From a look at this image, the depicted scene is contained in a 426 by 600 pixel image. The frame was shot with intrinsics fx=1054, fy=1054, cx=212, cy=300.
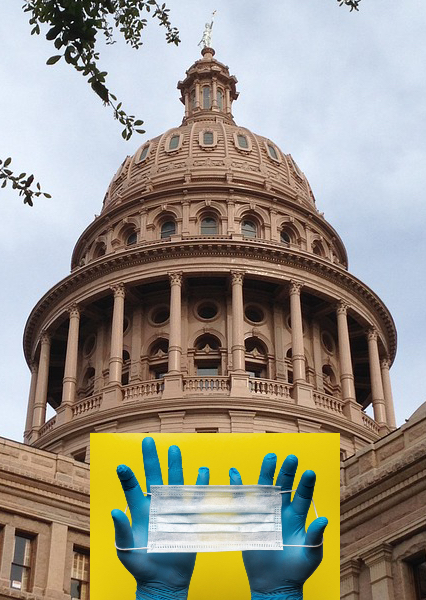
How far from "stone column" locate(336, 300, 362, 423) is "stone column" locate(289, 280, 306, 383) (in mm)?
2035

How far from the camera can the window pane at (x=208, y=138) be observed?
189 feet

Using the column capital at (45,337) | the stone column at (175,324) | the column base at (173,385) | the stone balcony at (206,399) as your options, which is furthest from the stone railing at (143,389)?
the column capital at (45,337)

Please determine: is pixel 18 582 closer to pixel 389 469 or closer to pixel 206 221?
pixel 389 469

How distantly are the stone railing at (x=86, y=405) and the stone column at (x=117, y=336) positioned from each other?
3.58 feet

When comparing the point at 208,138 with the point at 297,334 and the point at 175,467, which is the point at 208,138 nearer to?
the point at 297,334

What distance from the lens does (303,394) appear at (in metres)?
45.8

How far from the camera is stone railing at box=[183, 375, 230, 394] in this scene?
45062 mm

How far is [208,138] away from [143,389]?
710 inches

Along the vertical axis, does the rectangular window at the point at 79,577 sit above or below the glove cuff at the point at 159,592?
above

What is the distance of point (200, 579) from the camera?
12438 millimetres

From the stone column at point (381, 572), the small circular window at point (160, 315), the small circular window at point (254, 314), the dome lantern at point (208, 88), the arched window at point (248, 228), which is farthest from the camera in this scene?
the dome lantern at point (208, 88)

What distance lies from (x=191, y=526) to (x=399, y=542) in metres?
12.7

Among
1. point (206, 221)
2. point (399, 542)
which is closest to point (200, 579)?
point (399, 542)

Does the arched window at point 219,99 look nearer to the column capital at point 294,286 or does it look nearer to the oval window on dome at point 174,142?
the oval window on dome at point 174,142
